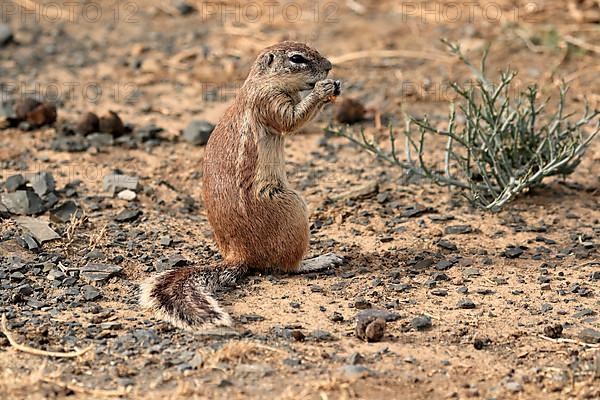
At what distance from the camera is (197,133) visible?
8523 mm

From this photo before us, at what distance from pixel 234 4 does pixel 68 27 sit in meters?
2.01

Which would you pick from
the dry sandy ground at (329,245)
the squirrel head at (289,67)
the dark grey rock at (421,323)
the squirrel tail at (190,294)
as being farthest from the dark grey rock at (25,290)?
the dark grey rock at (421,323)

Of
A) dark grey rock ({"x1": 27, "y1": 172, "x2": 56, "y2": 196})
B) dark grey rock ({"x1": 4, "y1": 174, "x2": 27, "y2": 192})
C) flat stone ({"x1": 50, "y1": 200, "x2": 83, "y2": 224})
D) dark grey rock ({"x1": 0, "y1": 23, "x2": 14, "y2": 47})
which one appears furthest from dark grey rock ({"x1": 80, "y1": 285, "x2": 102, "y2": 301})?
dark grey rock ({"x1": 0, "y1": 23, "x2": 14, "y2": 47})

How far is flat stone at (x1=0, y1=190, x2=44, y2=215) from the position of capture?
274 inches

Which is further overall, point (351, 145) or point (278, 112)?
point (351, 145)

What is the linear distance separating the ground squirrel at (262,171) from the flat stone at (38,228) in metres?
1.14

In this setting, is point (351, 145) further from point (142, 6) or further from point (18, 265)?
point (142, 6)

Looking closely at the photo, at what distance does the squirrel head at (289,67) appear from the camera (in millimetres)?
6195

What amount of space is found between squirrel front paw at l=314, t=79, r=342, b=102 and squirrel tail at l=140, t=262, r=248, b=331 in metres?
1.16

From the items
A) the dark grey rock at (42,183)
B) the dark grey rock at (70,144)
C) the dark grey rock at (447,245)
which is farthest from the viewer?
the dark grey rock at (70,144)

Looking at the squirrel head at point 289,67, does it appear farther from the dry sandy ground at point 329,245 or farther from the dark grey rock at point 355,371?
the dark grey rock at point 355,371

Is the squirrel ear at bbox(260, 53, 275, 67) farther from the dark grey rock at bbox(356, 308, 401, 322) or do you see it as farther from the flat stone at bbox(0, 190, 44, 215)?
the flat stone at bbox(0, 190, 44, 215)

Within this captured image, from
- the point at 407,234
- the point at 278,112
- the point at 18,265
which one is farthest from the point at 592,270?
the point at 18,265

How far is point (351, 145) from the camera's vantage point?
8602mm
